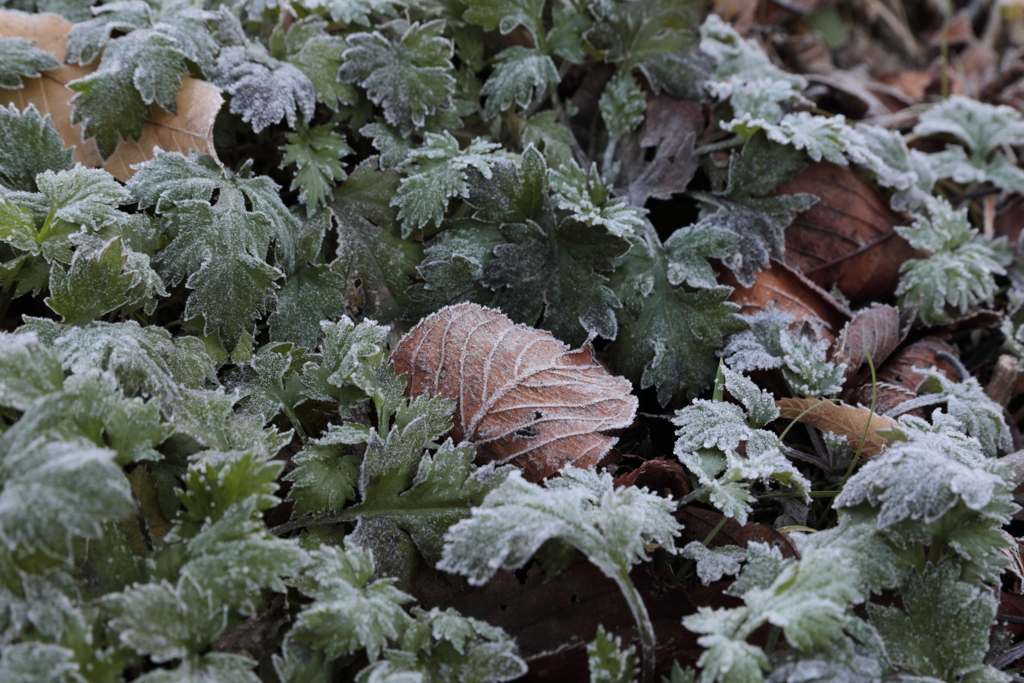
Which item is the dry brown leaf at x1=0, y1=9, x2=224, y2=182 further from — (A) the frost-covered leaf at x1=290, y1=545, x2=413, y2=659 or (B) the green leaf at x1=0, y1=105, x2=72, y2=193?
(A) the frost-covered leaf at x1=290, y1=545, x2=413, y2=659

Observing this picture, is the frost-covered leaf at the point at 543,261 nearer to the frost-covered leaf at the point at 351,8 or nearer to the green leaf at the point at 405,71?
the green leaf at the point at 405,71

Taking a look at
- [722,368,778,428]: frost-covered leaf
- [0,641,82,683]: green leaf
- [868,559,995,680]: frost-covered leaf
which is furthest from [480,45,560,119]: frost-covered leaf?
[0,641,82,683]: green leaf

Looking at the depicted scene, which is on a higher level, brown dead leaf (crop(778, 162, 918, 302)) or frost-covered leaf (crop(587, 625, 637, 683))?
brown dead leaf (crop(778, 162, 918, 302))

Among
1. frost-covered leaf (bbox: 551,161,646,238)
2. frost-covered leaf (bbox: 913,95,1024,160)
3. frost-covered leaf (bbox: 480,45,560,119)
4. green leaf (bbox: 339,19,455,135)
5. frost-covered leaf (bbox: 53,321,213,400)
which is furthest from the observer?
frost-covered leaf (bbox: 913,95,1024,160)

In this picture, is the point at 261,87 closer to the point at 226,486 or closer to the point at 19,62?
the point at 19,62

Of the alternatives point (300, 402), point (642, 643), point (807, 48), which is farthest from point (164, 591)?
point (807, 48)

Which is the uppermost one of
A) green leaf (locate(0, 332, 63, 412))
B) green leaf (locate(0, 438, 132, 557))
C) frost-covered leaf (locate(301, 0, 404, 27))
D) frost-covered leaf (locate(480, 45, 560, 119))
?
frost-covered leaf (locate(301, 0, 404, 27))

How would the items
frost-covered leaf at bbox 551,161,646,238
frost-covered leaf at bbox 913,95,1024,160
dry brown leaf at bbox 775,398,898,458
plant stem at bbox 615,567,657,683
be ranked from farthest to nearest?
frost-covered leaf at bbox 913,95,1024,160
frost-covered leaf at bbox 551,161,646,238
dry brown leaf at bbox 775,398,898,458
plant stem at bbox 615,567,657,683
